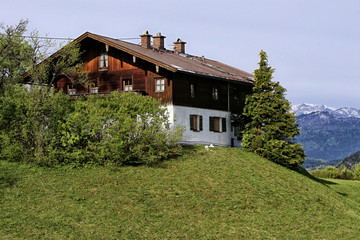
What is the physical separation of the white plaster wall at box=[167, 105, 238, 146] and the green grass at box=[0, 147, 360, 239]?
658 centimetres

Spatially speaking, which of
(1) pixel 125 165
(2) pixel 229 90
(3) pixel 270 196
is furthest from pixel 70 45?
(3) pixel 270 196

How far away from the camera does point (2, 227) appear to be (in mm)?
20469

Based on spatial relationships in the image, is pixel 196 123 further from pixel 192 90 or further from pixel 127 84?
pixel 127 84

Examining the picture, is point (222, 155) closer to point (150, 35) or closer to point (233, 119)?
point (233, 119)

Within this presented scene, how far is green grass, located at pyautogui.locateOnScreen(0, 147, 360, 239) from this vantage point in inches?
845

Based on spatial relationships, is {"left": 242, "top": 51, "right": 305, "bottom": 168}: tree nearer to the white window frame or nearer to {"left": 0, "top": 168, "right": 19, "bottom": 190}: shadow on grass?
the white window frame

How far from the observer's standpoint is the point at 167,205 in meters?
24.7

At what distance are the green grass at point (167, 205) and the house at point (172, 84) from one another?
8087 mm

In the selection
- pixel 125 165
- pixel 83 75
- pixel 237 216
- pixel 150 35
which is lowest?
pixel 237 216

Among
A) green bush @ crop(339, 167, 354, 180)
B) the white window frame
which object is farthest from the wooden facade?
green bush @ crop(339, 167, 354, 180)

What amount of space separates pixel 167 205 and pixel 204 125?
1846 cm

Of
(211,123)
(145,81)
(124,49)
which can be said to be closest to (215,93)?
(211,123)

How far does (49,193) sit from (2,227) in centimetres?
439

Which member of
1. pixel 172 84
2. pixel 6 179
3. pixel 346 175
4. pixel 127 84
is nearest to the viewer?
pixel 6 179
